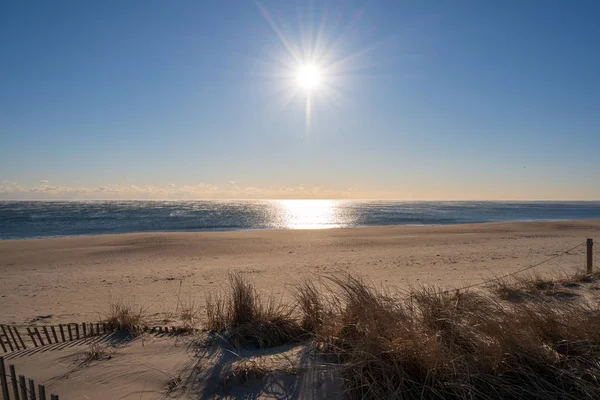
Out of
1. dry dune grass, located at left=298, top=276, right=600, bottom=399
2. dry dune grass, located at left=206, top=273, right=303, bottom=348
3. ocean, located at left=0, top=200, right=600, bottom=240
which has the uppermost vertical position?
dry dune grass, located at left=298, top=276, right=600, bottom=399

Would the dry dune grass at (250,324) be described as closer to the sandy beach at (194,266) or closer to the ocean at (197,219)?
the sandy beach at (194,266)

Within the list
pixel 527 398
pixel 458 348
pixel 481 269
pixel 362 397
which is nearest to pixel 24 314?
pixel 362 397

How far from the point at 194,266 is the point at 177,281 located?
3.12 metres

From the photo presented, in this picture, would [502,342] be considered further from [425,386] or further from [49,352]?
[49,352]

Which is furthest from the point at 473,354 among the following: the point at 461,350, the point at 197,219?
the point at 197,219

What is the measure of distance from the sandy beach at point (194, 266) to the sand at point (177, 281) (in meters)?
0.05

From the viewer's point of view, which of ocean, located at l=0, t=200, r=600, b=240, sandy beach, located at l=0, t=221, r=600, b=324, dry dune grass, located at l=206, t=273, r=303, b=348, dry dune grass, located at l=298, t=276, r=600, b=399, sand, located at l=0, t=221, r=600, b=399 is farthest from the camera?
ocean, located at l=0, t=200, r=600, b=240

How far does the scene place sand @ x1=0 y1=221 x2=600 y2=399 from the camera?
3613 mm

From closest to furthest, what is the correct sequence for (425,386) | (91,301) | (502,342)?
(425,386)
(502,342)
(91,301)

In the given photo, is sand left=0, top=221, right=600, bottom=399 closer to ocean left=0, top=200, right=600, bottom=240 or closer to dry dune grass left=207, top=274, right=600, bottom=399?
dry dune grass left=207, top=274, right=600, bottom=399

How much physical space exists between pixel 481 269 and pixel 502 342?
1094 cm

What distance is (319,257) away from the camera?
17500mm

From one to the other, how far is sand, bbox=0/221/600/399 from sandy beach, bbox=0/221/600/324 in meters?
0.05

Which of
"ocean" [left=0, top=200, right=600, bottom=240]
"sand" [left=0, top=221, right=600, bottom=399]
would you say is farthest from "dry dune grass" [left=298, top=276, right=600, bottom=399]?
"ocean" [left=0, top=200, right=600, bottom=240]
